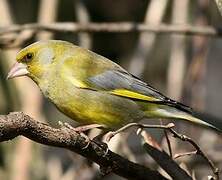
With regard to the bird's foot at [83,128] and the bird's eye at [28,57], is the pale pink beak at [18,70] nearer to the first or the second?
the bird's eye at [28,57]

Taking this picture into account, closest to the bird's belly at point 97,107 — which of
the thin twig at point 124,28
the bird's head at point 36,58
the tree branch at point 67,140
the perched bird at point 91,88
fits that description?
the perched bird at point 91,88

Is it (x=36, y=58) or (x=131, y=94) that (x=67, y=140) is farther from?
(x=36, y=58)

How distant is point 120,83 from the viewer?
164 inches

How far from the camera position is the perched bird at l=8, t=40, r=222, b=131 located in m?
3.90

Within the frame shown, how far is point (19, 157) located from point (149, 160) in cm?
96

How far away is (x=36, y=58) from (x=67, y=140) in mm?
1327

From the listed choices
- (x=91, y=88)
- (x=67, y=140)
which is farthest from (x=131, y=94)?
(x=67, y=140)

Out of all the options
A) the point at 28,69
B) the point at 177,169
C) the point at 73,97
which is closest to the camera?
the point at 177,169

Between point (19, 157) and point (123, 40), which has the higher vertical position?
point (123, 40)

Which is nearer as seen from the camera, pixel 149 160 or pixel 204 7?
pixel 149 160

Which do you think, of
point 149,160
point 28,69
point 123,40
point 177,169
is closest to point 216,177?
point 177,169

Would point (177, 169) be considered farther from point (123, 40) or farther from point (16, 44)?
point (123, 40)

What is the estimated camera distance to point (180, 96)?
207 inches

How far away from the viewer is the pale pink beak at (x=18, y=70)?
414 cm
